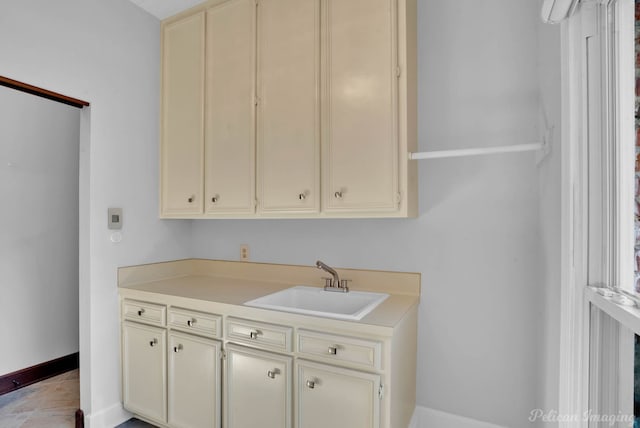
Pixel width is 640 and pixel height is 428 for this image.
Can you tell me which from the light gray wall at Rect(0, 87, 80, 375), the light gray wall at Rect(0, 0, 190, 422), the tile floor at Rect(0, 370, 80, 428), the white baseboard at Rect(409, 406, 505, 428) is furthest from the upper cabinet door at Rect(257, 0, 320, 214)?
the light gray wall at Rect(0, 87, 80, 375)

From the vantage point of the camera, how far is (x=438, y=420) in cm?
185

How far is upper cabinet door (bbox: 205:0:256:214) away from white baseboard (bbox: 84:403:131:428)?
1.41 metres

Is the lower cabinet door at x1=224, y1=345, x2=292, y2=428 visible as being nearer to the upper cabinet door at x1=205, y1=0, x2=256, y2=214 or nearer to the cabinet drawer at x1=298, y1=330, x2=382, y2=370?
the cabinet drawer at x1=298, y1=330, x2=382, y2=370

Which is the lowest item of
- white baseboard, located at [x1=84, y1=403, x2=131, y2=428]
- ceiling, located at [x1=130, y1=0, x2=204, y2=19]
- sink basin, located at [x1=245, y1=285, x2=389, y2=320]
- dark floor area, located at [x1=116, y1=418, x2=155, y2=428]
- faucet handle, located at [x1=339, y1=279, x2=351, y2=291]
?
dark floor area, located at [x1=116, y1=418, x2=155, y2=428]

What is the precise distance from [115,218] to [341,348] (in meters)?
1.69

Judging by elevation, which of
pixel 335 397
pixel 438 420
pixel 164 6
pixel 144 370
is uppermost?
pixel 164 6

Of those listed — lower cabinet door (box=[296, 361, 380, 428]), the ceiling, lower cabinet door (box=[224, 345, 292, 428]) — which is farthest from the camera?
the ceiling

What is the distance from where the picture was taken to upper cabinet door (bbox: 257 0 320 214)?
181 cm

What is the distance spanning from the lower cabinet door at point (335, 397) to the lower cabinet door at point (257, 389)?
0.08 metres

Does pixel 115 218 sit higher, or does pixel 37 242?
pixel 115 218

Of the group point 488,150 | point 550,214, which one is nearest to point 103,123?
point 488,150

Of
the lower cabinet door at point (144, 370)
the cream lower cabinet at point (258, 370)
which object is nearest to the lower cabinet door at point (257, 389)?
the cream lower cabinet at point (258, 370)

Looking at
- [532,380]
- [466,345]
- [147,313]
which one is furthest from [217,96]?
[532,380]

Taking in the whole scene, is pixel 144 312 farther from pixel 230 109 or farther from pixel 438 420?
pixel 438 420
